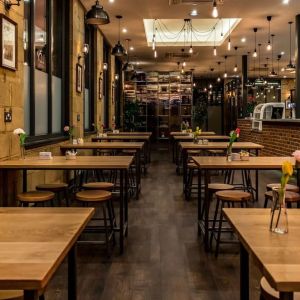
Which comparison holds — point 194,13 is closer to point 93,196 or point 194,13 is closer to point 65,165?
point 65,165

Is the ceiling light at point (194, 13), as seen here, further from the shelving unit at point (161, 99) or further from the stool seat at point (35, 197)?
the shelving unit at point (161, 99)

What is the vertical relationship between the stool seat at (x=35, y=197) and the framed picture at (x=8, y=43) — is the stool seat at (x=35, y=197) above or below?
below

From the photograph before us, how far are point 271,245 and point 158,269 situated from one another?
211cm

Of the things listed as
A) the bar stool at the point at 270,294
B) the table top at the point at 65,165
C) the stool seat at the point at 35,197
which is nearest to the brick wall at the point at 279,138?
the table top at the point at 65,165

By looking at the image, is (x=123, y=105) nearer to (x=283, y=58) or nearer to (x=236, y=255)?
(x=283, y=58)

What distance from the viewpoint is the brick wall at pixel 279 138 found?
8602 mm

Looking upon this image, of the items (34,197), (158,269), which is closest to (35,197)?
(34,197)

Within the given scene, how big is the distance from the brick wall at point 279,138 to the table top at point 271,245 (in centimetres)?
659

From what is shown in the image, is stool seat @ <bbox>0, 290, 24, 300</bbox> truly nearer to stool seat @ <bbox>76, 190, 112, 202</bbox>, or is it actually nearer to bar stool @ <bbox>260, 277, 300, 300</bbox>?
bar stool @ <bbox>260, 277, 300, 300</bbox>

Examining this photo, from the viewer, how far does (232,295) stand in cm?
313

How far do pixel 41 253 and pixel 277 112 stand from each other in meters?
11.9

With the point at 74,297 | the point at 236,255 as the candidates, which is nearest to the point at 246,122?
the point at 236,255

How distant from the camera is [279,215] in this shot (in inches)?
76.5

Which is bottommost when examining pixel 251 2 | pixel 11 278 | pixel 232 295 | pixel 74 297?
pixel 232 295
